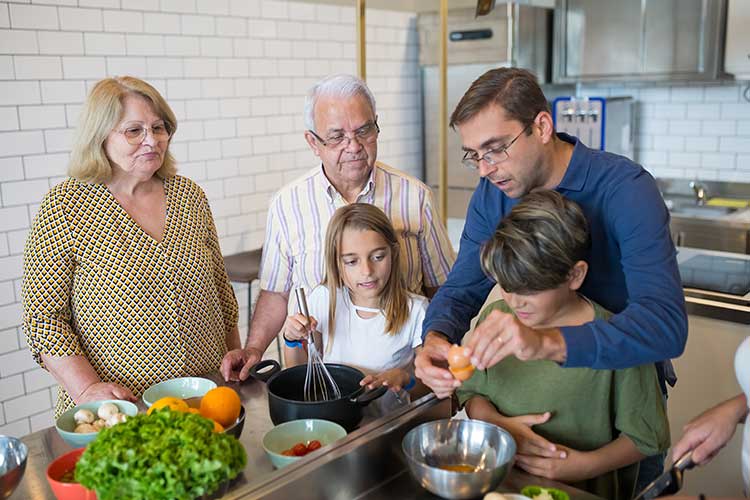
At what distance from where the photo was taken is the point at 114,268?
2.01 m

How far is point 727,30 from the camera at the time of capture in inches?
162

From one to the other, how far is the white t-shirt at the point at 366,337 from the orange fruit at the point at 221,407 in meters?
0.55

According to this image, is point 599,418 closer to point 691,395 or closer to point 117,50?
point 691,395

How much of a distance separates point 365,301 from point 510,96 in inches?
31.1

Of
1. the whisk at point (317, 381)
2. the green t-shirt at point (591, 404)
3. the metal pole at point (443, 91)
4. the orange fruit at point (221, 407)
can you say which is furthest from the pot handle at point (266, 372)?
the metal pole at point (443, 91)

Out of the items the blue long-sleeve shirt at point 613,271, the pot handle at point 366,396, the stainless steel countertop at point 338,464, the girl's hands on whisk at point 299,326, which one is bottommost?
the stainless steel countertop at point 338,464

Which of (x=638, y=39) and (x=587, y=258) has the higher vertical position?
(x=638, y=39)

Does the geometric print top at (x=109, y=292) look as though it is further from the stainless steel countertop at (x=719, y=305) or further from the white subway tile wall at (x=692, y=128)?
the white subway tile wall at (x=692, y=128)

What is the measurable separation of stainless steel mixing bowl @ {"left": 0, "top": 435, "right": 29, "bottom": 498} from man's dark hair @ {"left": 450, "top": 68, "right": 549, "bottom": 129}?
1.17 m

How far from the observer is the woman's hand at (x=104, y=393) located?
1.82 meters

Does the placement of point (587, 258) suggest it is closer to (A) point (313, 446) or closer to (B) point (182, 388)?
(A) point (313, 446)

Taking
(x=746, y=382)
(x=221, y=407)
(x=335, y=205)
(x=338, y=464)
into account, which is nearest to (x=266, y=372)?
(x=221, y=407)

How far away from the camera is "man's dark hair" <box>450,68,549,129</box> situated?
1.62m

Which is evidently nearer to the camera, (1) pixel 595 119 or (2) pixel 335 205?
(2) pixel 335 205
